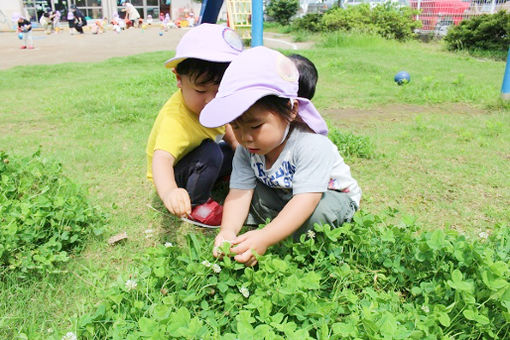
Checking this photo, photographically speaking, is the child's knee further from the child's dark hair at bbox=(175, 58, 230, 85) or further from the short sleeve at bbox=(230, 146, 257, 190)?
the child's dark hair at bbox=(175, 58, 230, 85)

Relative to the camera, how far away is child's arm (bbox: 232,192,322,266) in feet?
5.57

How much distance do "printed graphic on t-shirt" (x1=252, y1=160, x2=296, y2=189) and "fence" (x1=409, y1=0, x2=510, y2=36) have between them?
13354 mm

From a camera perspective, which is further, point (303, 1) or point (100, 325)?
point (303, 1)

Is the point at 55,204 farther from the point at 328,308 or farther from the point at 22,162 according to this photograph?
the point at 328,308

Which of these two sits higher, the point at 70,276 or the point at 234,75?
the point at 234,75

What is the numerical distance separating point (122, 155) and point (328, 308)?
8.75 feet

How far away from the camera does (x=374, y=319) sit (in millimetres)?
1375

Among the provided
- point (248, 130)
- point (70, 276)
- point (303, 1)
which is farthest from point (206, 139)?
point (303, 1)

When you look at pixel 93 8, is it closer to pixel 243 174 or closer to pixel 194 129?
pixel 194 129

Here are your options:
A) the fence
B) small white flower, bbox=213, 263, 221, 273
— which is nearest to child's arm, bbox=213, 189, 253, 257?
small white flower, bbox=213, 263, 221, 273

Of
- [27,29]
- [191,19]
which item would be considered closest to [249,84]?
[27,29]

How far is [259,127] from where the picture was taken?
178cm

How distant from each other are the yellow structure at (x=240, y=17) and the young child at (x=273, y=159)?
12.0 meters

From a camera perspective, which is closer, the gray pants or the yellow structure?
the gray pants
